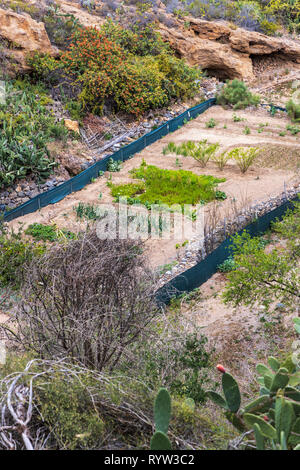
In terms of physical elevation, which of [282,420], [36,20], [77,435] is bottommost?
[77,435]

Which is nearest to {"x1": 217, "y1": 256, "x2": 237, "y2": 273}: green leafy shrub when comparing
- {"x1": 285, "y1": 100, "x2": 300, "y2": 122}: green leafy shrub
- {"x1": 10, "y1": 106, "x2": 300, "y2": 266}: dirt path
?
{"x1": 10, "y1": 106, "x2": 300, "y2": 266}: dirt path

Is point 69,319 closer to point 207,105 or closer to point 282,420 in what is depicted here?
point 282,420

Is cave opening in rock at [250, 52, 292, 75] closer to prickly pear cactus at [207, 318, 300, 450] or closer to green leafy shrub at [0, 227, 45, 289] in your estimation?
green leafy shrub at [0, 227, 45, 289]

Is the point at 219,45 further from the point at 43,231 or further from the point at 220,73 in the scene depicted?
the point at 43,231

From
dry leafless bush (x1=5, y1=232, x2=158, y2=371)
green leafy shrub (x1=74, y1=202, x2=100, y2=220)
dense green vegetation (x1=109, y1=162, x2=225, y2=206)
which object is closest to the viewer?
dry leafless bush (x1=5, y1=232, x2=158, y2=371)

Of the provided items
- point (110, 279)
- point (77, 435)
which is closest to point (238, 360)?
point (110, 279)

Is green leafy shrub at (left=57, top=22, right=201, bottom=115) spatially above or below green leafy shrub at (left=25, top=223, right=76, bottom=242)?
above
